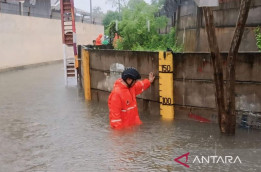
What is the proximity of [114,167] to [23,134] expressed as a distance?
2.53 m

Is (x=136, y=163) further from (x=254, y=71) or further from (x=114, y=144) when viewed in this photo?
(x=254, y=71)

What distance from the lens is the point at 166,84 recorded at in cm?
703

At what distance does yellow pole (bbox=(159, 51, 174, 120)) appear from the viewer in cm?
696

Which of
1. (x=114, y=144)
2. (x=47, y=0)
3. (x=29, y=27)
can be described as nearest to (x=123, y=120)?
(x=114, y=144)

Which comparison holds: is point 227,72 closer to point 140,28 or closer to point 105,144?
point 105,144

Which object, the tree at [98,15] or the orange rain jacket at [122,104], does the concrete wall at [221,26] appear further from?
the tree at [98,15]

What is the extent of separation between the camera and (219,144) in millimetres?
5516

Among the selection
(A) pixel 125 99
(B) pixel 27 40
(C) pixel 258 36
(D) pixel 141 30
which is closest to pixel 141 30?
(D) pixel 141 30

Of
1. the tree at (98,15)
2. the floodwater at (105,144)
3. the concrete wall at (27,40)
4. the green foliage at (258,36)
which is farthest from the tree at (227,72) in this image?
the tree at (98,15)

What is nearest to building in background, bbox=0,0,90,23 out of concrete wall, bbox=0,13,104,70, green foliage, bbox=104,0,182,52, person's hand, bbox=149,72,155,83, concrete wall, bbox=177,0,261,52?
concrete wall, bbox=0,13,104,70

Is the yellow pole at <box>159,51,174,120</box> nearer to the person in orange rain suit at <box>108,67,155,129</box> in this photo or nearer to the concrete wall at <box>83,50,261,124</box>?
the concrete wall at <box>83,50,261,124</box>

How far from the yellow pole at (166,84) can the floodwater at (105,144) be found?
0.28 m

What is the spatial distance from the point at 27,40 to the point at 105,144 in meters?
16.4

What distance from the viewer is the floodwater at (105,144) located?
4.77m
